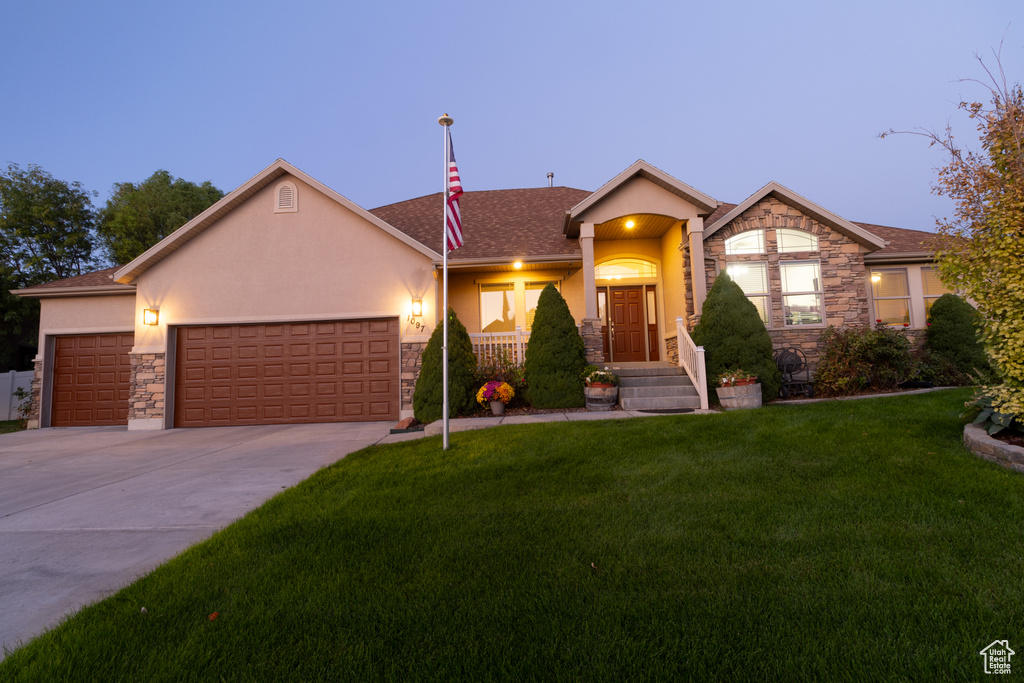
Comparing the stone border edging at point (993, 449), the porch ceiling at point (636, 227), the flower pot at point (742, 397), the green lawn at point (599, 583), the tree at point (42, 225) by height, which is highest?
the tree at point (42, 225)

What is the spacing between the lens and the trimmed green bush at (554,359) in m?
9.30

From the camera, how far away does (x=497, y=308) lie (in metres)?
12.6

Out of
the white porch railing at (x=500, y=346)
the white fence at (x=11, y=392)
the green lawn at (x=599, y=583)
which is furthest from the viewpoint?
the white fence at (x=11, y=392)

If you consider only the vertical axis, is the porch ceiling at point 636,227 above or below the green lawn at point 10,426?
above

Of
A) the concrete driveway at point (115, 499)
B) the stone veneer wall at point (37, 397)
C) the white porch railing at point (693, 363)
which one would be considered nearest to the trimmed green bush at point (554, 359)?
the white porch railing at point (693, 363)

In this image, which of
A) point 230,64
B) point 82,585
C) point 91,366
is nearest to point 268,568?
point 82,585

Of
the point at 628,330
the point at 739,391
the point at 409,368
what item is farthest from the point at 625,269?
the point at 409,368

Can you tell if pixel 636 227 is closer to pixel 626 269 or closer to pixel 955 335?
pixel 626 269

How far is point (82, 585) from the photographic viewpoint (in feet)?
9.39

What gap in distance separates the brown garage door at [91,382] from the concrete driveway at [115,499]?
107 inches

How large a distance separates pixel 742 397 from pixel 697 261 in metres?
3.70

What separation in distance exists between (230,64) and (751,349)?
3422 inches

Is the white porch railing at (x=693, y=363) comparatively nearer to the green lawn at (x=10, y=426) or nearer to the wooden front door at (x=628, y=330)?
the wooden front door at (x=628, y=330)

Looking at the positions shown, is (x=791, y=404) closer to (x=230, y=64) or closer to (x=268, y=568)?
(x=268, y=568)
